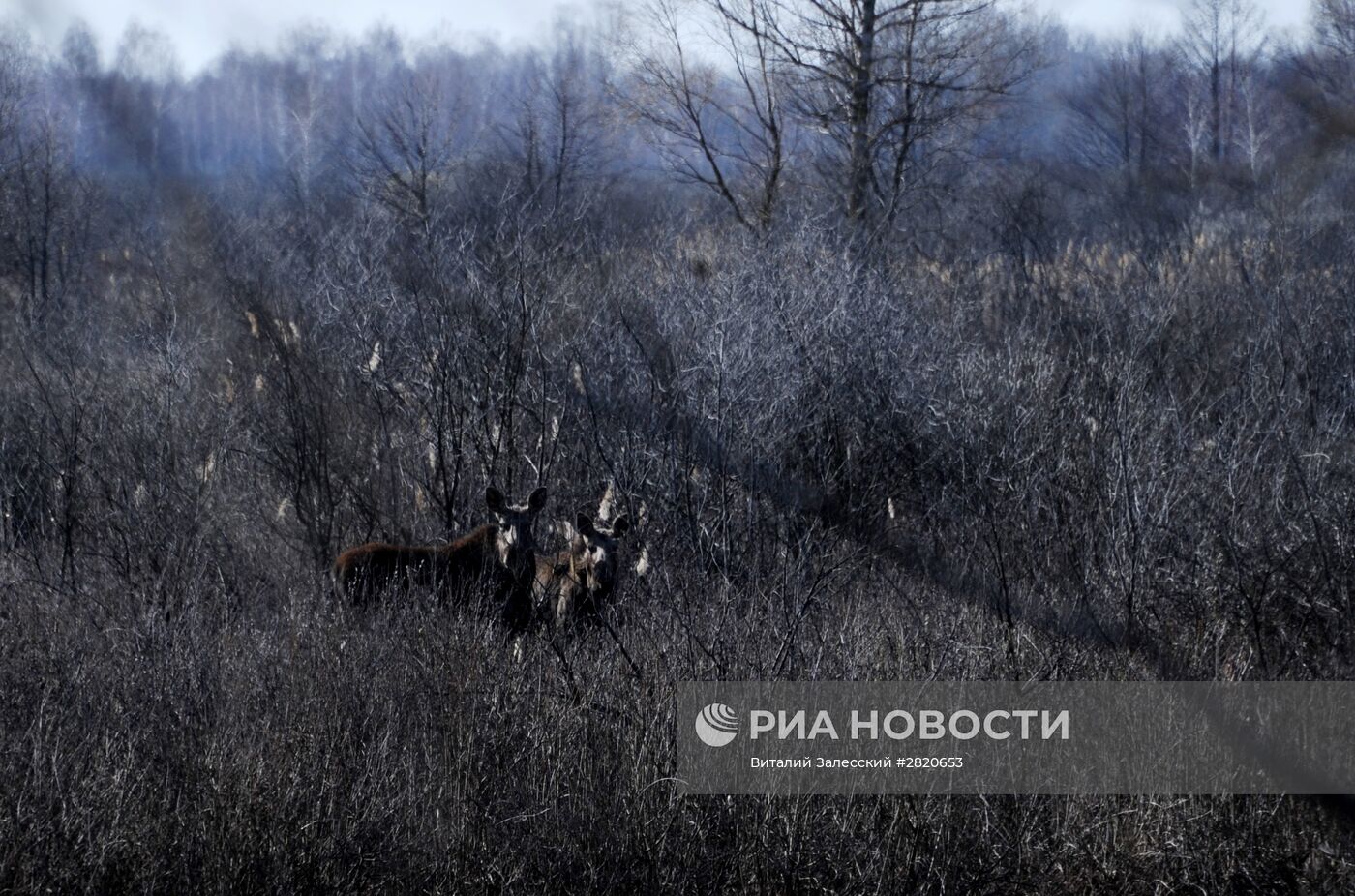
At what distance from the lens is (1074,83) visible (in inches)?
1713

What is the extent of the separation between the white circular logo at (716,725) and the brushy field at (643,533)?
0.65 ft

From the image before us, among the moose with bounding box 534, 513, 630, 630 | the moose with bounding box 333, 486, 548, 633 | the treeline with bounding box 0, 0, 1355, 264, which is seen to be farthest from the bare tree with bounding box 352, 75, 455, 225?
the moose with bounding box 534, 513, 630, 630

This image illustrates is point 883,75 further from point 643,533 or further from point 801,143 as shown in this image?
point 643,533

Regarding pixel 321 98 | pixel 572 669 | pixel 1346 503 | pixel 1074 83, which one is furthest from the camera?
pixel 1074 83

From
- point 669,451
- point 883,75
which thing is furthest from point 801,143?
point 669,451

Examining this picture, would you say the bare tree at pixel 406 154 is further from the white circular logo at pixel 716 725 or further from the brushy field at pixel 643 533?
the white circular logo at pixel 716 725

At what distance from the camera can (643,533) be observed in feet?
40.0

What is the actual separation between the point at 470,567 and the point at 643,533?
2.95 m

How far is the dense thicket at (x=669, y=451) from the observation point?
6.38 metres

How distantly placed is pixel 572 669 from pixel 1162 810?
10.7 ft

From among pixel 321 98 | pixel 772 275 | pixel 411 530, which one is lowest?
pixel 411 530

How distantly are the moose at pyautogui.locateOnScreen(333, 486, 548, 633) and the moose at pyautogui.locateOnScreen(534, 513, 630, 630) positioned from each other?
18cm

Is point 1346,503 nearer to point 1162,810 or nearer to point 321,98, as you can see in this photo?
point 1162,810

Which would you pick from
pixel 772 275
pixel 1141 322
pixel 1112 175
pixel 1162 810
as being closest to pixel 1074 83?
pixel 1112 175
